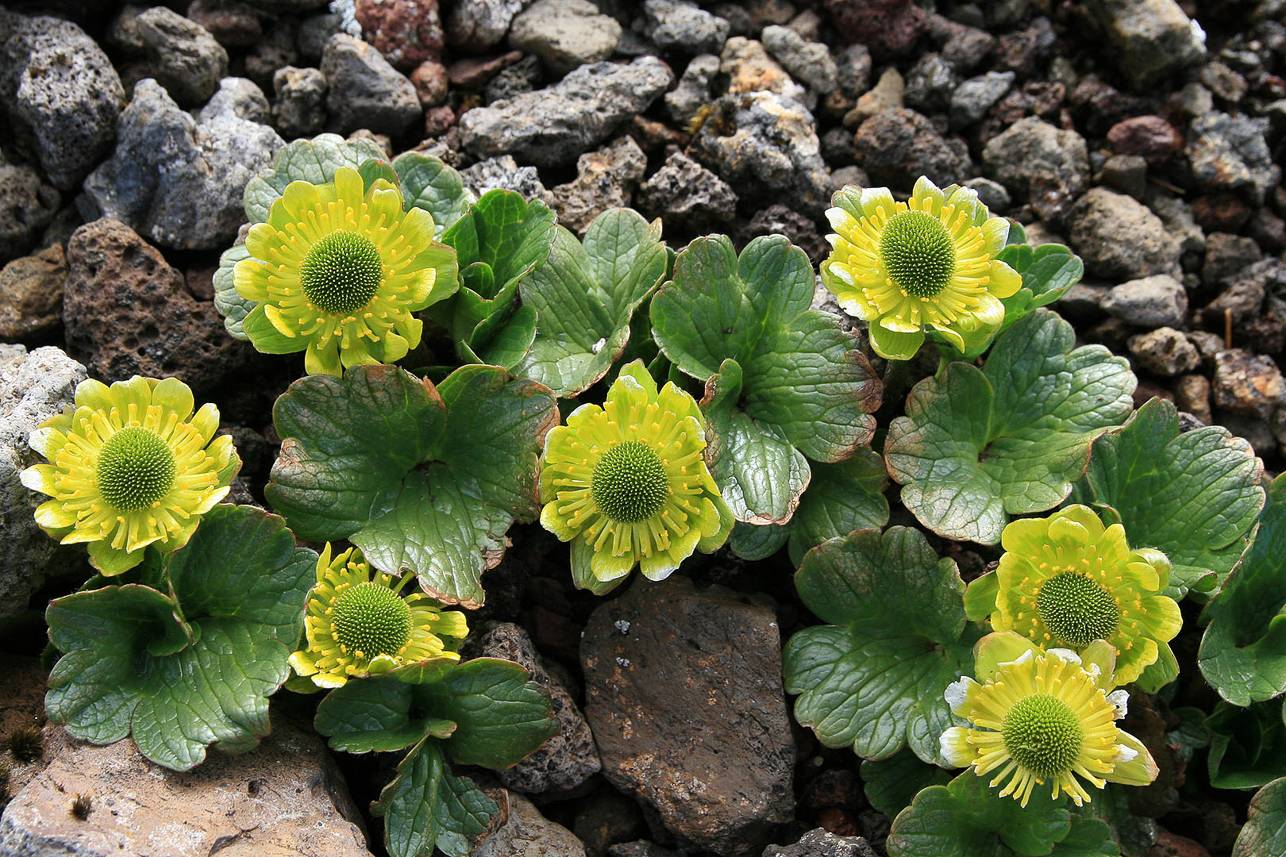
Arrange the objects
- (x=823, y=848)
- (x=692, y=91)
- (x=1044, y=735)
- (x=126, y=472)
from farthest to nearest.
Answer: (x=692, y=91)
(x=823, y=848)
(x=126, y=472)
(x=1044, y=735)

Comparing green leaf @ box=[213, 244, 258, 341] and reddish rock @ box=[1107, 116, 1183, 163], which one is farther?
reddish rock @ box=[1107, 116, 1183, 163]

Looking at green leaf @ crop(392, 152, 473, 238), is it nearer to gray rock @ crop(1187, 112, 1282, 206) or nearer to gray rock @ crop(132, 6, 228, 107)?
gray rock @ crop(132, 6, 228, 107)

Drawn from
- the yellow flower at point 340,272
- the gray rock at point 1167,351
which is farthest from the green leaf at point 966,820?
the yellow flower at point 340,272

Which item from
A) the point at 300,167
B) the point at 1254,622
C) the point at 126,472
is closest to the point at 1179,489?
the point at 1254,622

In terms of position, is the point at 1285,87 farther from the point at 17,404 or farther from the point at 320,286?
the point at 17,404

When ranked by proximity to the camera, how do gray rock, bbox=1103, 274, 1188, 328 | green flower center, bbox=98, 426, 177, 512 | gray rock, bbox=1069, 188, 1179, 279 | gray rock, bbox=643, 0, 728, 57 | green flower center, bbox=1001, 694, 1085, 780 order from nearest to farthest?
green flower center, bbox=1001, 694, 1085, 780
green flower center, bbox=98, 426, 177, 512
gray rock, bbox=1103, 274, 1188, 328
gray rock, bbox=1069, 188, 1179, 279
gray rock, bbox=643, 0, 728, 57

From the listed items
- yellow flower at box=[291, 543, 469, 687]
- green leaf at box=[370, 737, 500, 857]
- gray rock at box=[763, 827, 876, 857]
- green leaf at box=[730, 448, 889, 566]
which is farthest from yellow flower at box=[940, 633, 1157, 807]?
yellow flower at box=[291, 543, 469, 687]

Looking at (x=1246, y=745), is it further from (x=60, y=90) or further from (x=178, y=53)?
(x=60, y=90)
